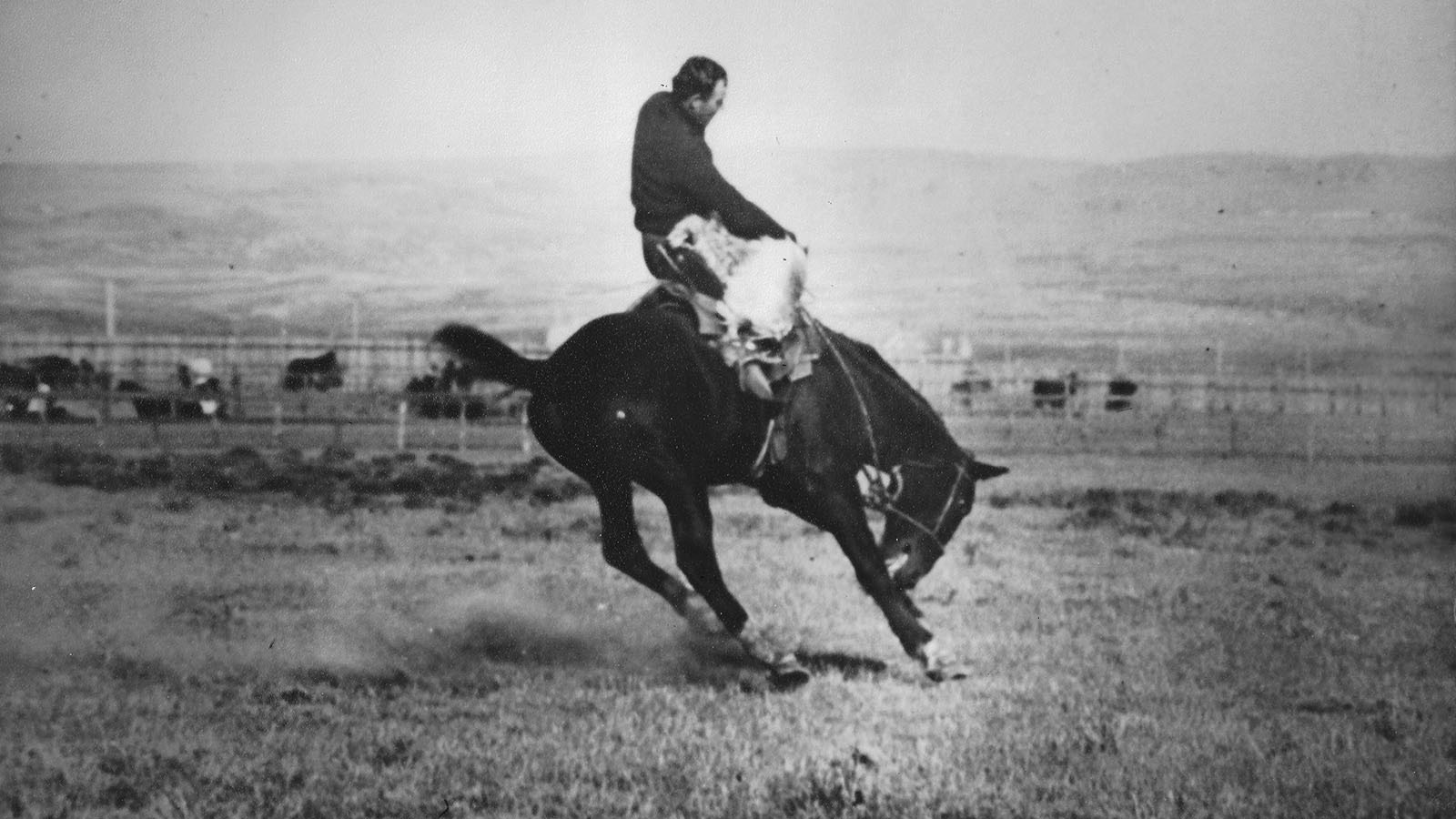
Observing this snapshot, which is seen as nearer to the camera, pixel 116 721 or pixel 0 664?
pixel 116 721

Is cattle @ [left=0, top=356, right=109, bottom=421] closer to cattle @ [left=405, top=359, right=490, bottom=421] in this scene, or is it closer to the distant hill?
cattle @ [left=405, top=359, right=490, bottom=421]

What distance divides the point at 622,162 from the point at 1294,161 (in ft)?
11.2

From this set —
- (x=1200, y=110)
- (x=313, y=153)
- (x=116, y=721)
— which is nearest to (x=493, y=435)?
(x=313, y=153)

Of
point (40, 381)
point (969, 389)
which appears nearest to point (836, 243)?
point (969, 389)

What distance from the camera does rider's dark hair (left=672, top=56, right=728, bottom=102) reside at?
566 centimetres

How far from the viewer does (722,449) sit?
530 centimetres

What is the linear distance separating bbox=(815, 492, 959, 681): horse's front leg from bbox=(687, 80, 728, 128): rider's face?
1555 millimetres

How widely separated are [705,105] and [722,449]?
1.37 metres

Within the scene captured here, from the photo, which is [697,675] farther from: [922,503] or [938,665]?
[922,503]

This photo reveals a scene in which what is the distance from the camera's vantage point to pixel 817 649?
563 centimetres

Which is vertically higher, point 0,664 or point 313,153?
point 313,153

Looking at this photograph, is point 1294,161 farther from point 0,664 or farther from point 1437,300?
point 0,664

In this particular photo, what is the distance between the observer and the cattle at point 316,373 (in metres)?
11.8

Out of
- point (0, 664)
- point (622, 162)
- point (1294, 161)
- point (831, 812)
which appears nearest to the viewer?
point (831, 812)
